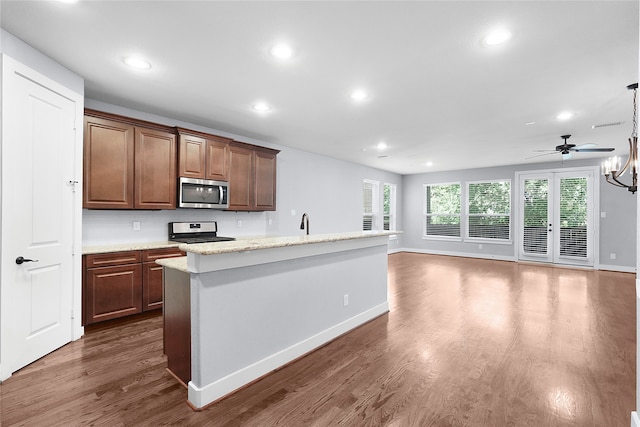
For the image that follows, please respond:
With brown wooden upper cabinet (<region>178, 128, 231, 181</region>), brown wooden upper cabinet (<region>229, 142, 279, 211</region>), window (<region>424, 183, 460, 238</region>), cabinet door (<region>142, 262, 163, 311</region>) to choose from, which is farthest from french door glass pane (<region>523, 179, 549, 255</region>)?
cabinet door (<region>142, 262, 163, 311</region>)

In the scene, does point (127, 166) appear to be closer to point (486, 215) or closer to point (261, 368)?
point (261, 368)

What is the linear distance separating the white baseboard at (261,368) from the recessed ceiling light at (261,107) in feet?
8.79

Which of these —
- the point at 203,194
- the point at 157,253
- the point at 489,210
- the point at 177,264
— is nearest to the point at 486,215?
the point at 489,210

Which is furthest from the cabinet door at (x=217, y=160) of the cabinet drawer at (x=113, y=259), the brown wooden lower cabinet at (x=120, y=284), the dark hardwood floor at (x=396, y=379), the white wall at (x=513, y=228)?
the white wall at (x=513, y=228)

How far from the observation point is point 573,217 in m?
7.20

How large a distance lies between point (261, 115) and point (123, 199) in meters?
1.98

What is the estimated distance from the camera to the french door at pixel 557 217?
278 inches

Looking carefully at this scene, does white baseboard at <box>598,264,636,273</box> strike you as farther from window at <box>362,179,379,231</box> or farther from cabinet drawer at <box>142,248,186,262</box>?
cabinet drawer at <box>142,248,186,262</box>

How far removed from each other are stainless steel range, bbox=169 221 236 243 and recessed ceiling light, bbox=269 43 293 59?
2.59 metres

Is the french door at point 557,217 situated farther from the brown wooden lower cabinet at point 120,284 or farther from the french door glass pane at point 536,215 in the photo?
the brown wooden lower cabinet at point 120,284

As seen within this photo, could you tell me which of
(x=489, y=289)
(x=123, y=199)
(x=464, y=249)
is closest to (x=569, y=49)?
(x=489, y=289)

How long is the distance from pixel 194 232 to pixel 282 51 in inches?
117

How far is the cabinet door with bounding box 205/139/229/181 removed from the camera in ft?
14.1

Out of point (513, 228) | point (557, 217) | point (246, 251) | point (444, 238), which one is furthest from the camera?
point (444, 238)
